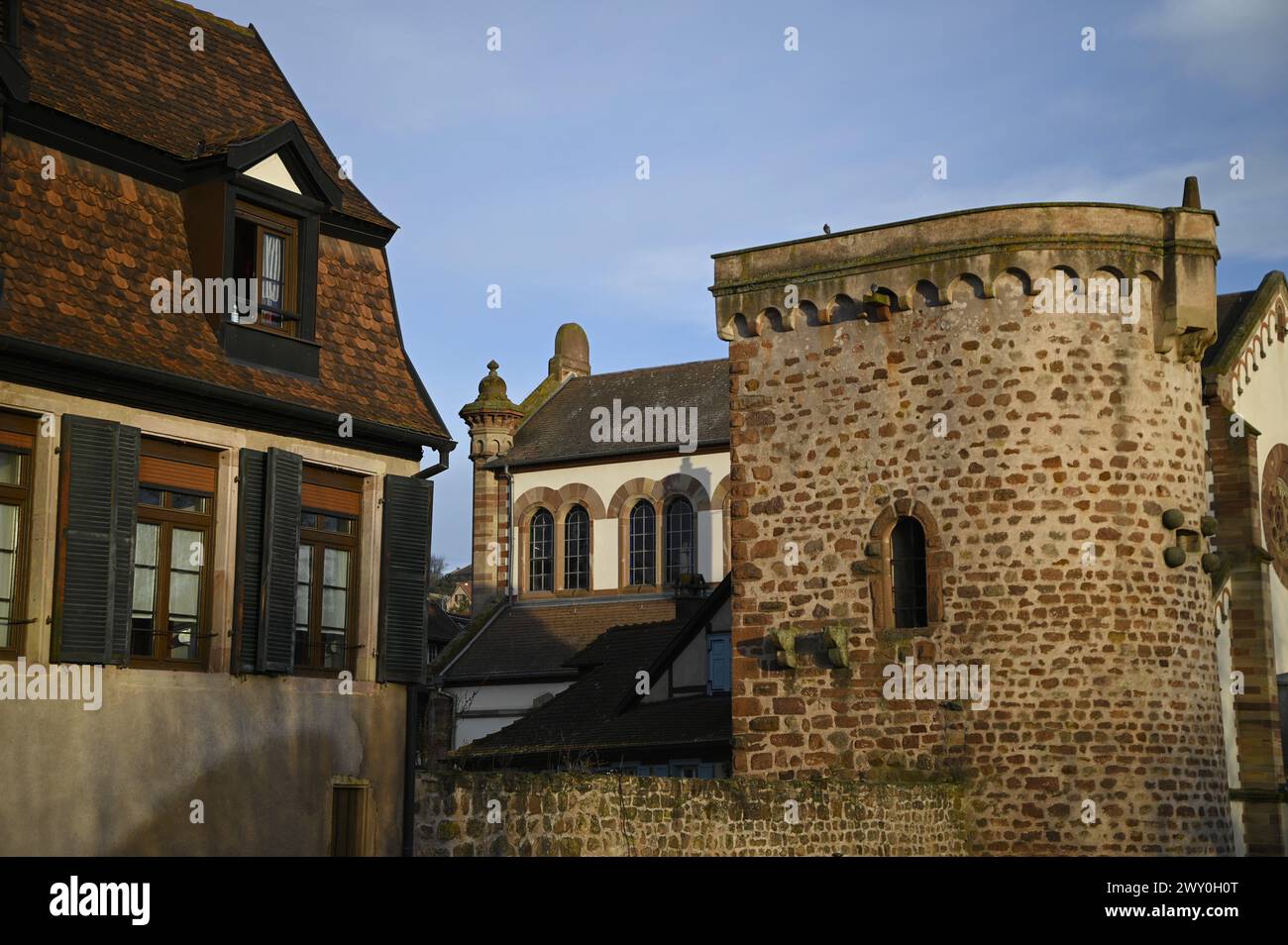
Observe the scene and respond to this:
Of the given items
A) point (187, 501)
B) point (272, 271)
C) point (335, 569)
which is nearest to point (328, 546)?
point (335, 569)

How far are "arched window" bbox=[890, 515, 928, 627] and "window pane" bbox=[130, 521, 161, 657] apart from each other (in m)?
11.5

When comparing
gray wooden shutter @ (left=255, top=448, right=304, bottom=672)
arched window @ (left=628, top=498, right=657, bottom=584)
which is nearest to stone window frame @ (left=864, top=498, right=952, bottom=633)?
gray wooden shutter @ (left=255, top=448, right=304, bottom=672)

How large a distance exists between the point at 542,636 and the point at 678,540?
410cm

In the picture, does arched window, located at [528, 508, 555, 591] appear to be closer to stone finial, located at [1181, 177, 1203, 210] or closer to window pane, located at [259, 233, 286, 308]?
stone finial, located at [1181, 177, 1203, 210]

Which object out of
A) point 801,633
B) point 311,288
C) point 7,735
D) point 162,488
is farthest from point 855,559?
point 7,735

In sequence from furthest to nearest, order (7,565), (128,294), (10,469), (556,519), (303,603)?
(556,519), (303,603), (128,294), (10,469), (7,565)

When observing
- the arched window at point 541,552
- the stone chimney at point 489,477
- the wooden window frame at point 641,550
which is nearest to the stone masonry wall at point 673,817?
the wooden window frame at point 641,550

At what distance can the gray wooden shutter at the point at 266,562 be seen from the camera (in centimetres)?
1697

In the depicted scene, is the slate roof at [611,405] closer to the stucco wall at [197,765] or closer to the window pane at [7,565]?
the stucco wall at [197,765]

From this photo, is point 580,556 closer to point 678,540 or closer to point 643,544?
point 643,544

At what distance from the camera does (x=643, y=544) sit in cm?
4759

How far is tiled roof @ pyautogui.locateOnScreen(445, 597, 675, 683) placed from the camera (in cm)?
4572

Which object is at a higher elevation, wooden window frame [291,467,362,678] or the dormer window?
the dormer window
